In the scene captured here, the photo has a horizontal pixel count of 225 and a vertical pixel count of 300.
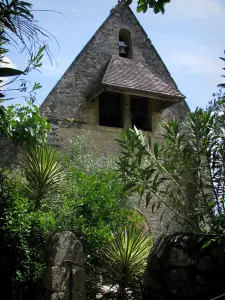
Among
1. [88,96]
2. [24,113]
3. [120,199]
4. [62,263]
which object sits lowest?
[62,263]

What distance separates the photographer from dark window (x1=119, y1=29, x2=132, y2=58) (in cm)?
1254

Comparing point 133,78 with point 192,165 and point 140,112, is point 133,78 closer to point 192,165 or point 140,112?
point 140,112

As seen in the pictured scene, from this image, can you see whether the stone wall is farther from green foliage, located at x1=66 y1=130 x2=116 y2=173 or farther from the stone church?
the stone church

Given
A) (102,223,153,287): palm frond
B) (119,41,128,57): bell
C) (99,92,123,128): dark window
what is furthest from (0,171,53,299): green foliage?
(119,41,128,57): bell

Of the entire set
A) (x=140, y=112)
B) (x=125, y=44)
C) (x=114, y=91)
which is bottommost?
(x=140, y=112)

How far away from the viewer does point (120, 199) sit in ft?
24.5

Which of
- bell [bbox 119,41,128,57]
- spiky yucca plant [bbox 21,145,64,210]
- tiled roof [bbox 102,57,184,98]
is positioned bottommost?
spiky yucca plant [bbox 21,145,64,210]

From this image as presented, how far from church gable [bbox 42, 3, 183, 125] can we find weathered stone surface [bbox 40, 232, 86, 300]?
534 centimetres

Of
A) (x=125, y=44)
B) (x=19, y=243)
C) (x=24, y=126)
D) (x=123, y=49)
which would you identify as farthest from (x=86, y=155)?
(x=125, y=44)

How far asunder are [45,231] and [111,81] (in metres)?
5.67

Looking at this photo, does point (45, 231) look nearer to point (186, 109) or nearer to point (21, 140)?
point (21, 140)

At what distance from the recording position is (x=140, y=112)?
12.1 m

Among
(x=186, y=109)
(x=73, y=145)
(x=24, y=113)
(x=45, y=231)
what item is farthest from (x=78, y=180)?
(x=186, y=109)

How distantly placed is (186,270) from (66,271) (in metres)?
1.85
